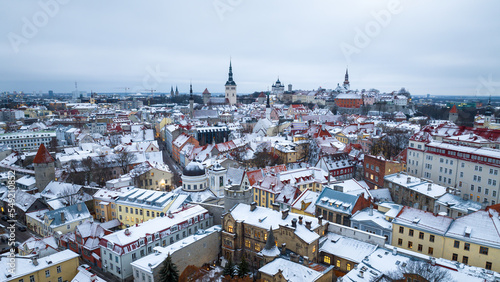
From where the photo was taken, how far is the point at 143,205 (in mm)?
46281

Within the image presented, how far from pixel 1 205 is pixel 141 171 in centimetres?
2439

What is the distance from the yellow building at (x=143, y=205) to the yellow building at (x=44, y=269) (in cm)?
1262

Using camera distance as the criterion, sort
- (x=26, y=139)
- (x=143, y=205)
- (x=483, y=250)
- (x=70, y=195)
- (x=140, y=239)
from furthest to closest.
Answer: (x=26, y=139)
(x=70, y=195)
(x=143, y=205)
(x=140, y=239)
(x=483, y=250)

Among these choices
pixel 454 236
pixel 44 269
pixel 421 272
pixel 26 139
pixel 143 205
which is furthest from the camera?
pixel 26 139

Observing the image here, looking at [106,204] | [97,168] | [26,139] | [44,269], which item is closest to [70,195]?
[106,204]

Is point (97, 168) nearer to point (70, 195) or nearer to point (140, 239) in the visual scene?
point (70, 195)

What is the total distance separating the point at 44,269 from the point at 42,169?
3230 cm

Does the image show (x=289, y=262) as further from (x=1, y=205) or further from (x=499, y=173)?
(x=1, y=205)

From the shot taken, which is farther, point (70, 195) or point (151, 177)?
point (151, 177)

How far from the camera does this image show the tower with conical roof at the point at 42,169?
57281 millimetres

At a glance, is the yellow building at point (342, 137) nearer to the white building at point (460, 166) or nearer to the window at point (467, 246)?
the white building at point (460, 166)

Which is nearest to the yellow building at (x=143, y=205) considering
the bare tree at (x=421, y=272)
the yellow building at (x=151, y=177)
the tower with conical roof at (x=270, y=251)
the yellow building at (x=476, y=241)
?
the yellow building at (x=151, y=177)

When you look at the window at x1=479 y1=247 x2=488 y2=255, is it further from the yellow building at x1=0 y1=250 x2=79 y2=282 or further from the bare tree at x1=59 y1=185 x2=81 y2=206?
the bare tree at x1=59 y1=185 x2=81 y2=206

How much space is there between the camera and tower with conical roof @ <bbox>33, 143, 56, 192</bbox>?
57281 millimetres
